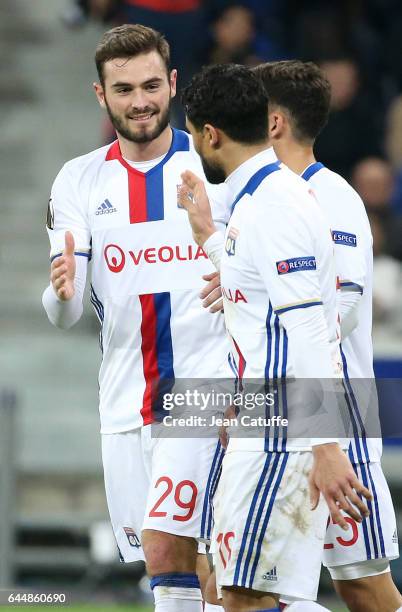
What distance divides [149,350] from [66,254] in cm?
54

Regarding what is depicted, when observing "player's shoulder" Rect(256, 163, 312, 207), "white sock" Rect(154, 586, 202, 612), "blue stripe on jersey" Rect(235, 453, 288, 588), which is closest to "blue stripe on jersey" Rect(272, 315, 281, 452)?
"blue stripe on jersey" Rect(235, 453, 288, 588)

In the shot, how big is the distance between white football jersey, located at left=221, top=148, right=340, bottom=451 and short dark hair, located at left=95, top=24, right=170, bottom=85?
1.24 meters

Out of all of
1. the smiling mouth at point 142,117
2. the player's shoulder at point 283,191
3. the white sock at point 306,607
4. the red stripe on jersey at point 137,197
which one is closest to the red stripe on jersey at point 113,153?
the red stripe on jersey at point 137,197

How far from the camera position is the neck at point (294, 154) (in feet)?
18.4

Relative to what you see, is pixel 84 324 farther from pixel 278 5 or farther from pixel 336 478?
pixel 336 478

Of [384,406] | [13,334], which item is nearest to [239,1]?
[13,334]

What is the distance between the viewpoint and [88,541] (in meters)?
9.61

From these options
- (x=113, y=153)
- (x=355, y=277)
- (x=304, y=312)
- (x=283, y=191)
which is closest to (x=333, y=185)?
(x=355, y=277)

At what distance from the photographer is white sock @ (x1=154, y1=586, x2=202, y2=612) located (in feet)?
17.8

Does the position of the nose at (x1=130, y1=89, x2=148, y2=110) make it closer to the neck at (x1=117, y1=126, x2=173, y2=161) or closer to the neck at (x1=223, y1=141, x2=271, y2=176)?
the neck at (x1=117, y1=126, x2=173, y2=161)

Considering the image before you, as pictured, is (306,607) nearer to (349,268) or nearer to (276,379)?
(276,379)

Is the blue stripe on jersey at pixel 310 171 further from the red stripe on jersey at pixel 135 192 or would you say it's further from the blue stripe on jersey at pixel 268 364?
the blue stripe on jersey at pixel 268 364

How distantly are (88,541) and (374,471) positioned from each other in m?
4.50

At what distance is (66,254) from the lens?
5449mm
